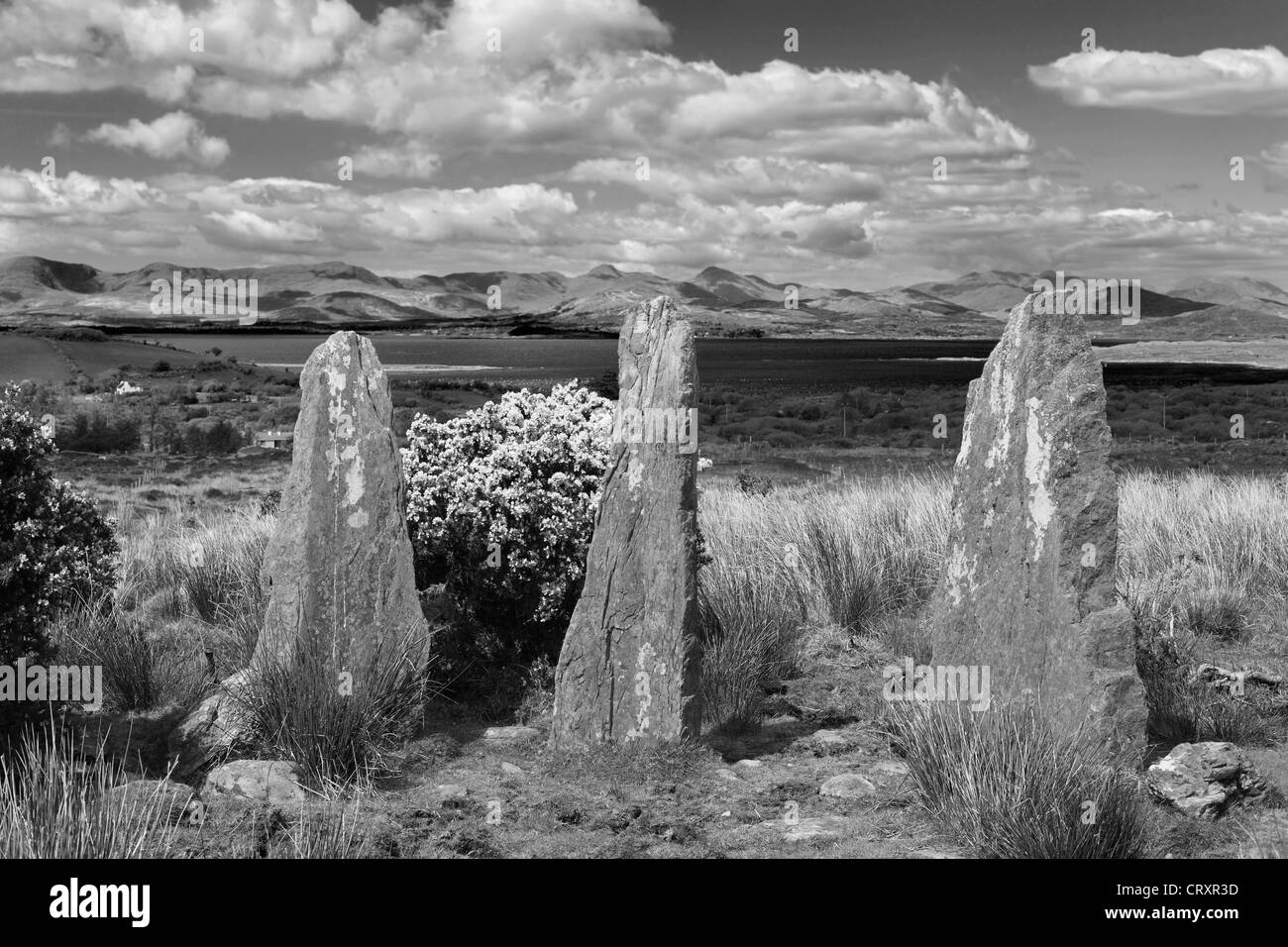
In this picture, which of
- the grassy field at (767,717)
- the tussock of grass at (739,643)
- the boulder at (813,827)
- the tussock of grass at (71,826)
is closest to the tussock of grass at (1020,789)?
the grassy field at (767,717)

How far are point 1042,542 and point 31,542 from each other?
22.0 ft

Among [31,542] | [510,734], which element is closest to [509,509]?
[510,734]

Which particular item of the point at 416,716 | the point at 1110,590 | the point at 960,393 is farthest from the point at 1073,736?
the point at 960,393

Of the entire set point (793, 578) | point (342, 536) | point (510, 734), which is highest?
point (342, 536)

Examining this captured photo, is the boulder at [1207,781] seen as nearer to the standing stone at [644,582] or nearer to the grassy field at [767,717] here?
the grassy field at [767,717]

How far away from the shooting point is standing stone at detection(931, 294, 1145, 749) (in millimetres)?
7230

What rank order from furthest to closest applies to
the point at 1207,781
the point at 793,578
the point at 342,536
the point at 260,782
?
the point at 793,578, the point at 342,536, the point at 260,782, the point at 1207,781

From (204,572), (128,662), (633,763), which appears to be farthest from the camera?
(204,572)

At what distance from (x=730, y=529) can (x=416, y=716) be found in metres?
Answer: 5.95

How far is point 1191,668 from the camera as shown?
28.8 ft

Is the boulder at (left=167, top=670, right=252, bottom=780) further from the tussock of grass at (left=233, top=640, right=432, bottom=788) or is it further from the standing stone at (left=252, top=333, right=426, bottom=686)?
the standing stone at (left=252, top=333, right=426, bottom=686)

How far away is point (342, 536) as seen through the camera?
27.1ft

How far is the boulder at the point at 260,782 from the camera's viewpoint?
6.81 m

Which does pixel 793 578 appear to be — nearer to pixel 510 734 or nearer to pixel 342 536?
pixel 510 734
